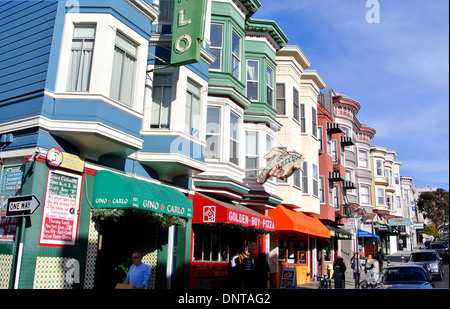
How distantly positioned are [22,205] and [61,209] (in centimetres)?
116

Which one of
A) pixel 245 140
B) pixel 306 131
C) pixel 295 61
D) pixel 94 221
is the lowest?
pixel 94 221

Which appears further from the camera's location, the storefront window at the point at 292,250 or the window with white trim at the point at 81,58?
the storefront window at the point at 292,250

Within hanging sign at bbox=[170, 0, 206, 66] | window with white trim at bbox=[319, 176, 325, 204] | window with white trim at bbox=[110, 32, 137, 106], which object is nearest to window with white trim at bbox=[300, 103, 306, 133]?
window with white trim at bbox=[319, 176, 325, 204]

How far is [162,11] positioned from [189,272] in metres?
9.54

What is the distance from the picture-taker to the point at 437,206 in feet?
206

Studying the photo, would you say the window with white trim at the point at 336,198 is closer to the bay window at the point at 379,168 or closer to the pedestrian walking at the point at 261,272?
the bay window at the point at 379,168

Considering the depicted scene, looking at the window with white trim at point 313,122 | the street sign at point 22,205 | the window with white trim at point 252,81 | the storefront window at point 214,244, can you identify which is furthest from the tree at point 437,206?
the street sign at point 22,205

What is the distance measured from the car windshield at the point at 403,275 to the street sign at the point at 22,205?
10.3m

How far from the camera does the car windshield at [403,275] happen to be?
1278 centimetres

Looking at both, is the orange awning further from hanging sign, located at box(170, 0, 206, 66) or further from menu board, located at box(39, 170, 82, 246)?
menu board, located at box(39, 170, 82, 246)

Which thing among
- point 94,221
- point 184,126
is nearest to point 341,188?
point 184,126

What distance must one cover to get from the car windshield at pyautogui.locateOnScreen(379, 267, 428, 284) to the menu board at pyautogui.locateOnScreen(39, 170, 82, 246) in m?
9.42

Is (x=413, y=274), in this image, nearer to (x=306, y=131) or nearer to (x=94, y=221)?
(x=94, y=221)

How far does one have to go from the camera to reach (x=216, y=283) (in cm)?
1712
